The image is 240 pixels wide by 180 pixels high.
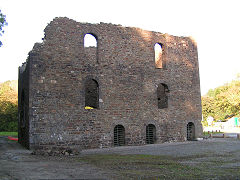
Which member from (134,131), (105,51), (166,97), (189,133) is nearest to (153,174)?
(134,131)

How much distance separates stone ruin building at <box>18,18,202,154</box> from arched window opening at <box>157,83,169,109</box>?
72mm

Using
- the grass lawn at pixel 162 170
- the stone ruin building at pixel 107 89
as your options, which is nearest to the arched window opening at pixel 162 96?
the stone ruin building at pixel 107 89

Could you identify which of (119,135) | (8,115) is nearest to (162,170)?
(119,135)

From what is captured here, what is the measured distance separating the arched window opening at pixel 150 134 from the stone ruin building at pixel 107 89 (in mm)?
40

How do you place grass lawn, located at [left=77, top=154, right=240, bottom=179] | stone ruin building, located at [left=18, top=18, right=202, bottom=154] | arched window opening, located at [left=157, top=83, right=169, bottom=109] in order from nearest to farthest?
grass lawn, located at [left=77, top=154, right=240, bottom=179], stone ruin building, located at [left=18, top=18, right=202, bottom=154], arched window opening, located at [left=157, top=83, right=169, bottom=109]

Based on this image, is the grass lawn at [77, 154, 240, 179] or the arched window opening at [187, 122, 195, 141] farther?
the arched window opening at [187, 122, 195, 141]

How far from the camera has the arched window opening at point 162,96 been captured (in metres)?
19.1

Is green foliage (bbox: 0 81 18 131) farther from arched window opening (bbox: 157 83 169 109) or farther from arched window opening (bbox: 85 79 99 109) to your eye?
arched window opening (bbox: 157 83 169 109)

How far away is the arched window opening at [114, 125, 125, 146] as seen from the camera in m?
16.8

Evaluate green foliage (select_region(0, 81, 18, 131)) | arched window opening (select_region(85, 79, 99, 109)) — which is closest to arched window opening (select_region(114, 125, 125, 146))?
arched window opening (select_region(85, 79, 99, 109))

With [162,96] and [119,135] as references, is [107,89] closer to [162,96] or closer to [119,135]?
[119,135]

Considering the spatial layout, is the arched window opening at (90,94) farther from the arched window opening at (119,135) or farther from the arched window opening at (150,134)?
the arched window opening at (150,134)

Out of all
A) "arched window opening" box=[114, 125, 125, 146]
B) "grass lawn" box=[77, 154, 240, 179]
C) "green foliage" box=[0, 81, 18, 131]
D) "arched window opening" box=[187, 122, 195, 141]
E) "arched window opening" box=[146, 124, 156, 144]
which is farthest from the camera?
"green foliage" box=[0, 81, 18, 131]

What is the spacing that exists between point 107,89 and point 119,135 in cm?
302
